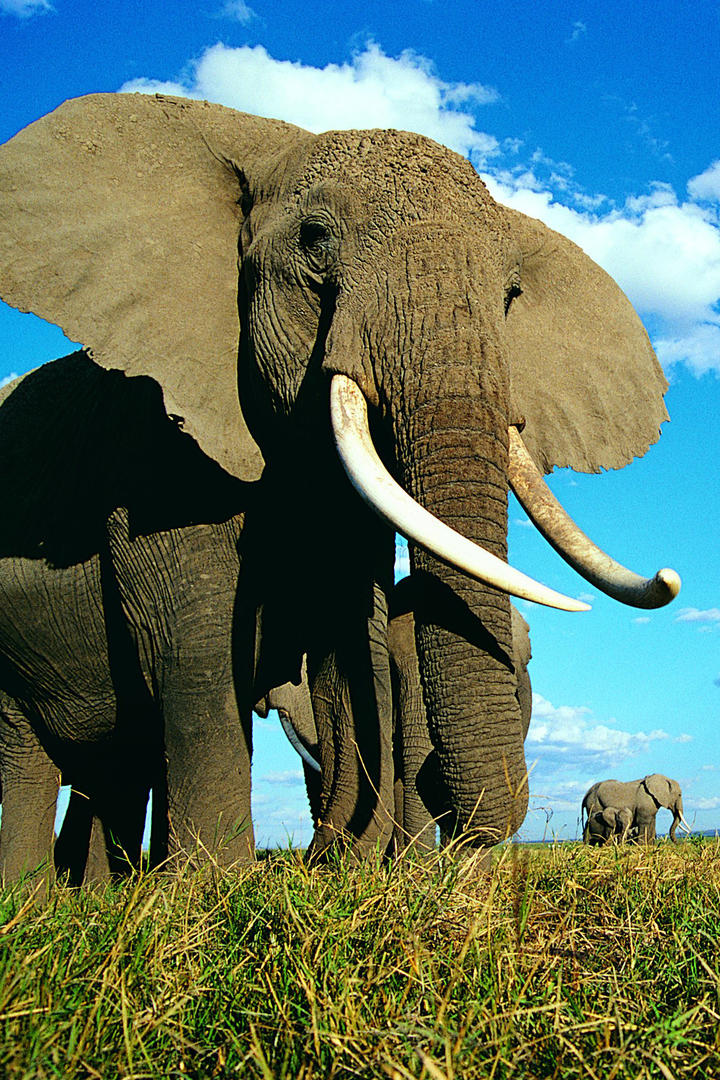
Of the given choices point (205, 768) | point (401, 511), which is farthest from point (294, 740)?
point (401, 511)

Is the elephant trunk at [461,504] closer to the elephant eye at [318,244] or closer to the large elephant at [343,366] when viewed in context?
the large elephant at [343,366]

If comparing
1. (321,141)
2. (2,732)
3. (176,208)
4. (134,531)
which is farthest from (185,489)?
(2,732)

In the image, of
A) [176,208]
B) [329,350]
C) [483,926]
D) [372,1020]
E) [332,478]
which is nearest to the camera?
[372,1020]

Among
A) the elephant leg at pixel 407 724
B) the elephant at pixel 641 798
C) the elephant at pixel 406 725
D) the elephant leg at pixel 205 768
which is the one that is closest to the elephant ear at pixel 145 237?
the elephant leg at pixel 205 768

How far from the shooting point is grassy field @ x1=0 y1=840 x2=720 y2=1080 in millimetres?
1854

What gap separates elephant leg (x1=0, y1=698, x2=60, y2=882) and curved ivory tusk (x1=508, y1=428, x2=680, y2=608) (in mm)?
3747

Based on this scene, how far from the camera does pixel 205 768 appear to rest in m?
4.91

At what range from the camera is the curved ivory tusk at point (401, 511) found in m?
3.61

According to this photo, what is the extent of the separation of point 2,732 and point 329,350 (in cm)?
377

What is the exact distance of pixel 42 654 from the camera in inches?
240

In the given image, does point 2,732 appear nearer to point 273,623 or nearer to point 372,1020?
point 273,623

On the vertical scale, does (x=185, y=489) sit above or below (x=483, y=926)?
above

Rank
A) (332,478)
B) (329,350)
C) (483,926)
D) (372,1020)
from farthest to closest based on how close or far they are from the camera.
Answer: (332,478)
(329,350)
(483,926)
(372,1020)

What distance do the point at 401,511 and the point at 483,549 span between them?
36 cm
